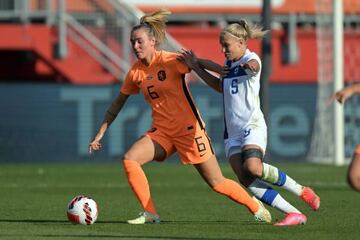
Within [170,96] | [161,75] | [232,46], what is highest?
[232,46]

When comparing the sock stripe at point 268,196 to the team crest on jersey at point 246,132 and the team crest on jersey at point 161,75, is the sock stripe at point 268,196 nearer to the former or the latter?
the team crest on jersey at point 246,132

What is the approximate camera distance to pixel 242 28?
12000mm

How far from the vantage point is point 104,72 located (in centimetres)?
3030

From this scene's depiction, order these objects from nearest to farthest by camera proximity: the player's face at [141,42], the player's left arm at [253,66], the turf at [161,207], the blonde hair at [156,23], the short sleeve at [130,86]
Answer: the turf at [161,207], the player's left arm at [253,66], the player's face at [141,42], the blonde hair at [156,23], the short sleeve at [130,86]

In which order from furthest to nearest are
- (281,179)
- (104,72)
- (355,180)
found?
(104,72) < (281,179) < (355,180)

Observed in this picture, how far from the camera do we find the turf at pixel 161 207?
11.4 meters

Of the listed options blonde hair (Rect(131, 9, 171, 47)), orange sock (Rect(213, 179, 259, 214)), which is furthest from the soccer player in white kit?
blonde hair (Rect(131, 9, 171, 47))

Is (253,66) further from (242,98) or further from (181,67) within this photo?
(181,67)

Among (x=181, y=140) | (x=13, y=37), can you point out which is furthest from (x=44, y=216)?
(x=13, y=37)

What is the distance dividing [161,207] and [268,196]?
3318 mm

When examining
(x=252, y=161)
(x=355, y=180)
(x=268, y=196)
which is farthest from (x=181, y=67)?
(x=355, y=180)

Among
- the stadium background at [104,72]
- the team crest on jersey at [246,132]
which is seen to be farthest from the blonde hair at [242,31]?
the stadium background at [104,72]

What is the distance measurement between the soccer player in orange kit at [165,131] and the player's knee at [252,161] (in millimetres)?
600

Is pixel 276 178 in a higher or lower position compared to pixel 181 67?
lower
